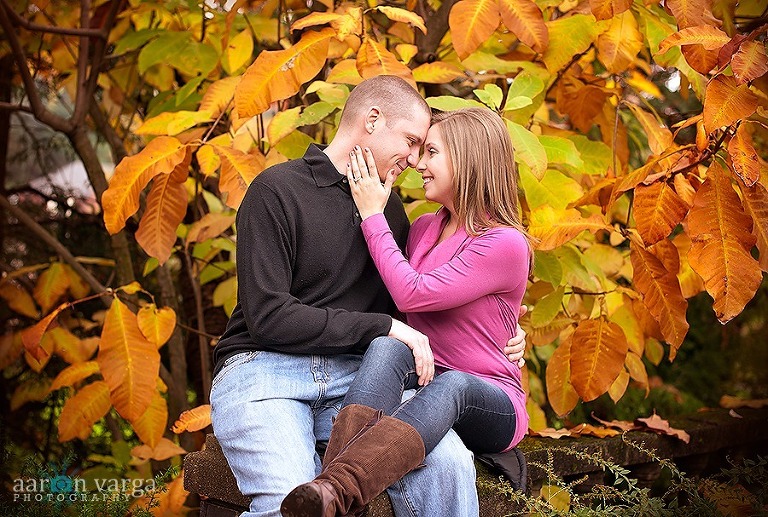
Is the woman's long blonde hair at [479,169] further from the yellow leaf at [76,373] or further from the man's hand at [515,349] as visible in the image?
the yellow leaf at [76,373]

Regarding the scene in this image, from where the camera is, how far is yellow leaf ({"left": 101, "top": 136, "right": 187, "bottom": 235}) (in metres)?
2.64

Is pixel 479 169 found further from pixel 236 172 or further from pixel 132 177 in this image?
pixel 132 177

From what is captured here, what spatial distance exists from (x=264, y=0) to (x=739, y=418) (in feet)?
8.55

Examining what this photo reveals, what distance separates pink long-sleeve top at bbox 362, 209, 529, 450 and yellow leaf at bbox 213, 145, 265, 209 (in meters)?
0.42

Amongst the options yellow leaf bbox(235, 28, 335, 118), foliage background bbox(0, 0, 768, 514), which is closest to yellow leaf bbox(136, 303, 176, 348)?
foliage background bbox(0, 0, 768, 514)

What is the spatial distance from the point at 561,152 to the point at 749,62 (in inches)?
27.2

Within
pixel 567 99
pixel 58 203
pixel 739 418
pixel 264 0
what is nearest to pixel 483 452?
A: pixel 567 99

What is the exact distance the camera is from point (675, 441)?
3.31 meters

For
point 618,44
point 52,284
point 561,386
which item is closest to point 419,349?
point 561,386

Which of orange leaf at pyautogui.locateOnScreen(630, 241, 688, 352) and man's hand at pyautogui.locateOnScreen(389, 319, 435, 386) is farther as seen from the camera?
orange leaf at pyautogui.locateOnScreen(630, 241, 688, 352)

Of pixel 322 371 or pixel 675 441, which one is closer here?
pixel 322 371

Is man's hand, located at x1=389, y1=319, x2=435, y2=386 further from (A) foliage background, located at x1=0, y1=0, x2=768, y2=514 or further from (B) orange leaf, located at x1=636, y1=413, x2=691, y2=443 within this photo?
(B) orange leaf, located at x1=636, y1=413, x2=691, y2=443

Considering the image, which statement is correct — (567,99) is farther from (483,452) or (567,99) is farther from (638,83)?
(483,452)

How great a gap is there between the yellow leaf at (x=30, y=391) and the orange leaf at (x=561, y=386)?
2478 mm
